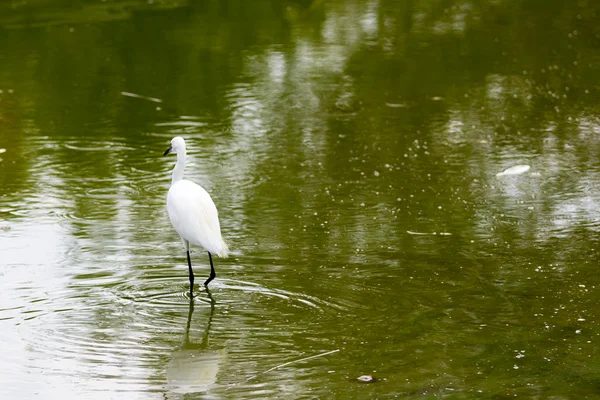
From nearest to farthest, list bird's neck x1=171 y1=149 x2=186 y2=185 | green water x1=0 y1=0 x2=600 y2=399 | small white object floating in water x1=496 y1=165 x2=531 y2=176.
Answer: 1. green water x1=0 y1=0 x2=600 y2=399
2. bird's neck x1=171 y1=149 x2=186 y2=185
3. small white object floating in water x1=496 y1=165 x2=531 y2=176

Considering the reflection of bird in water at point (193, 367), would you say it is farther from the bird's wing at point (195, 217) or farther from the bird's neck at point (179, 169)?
the bird's neck at point (179, 169)

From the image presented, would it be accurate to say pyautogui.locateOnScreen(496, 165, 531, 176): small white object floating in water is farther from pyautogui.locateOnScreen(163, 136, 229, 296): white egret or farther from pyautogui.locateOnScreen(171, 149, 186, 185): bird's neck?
pyautogui.locateOnScreen(163, 136, 229, 296): white egret

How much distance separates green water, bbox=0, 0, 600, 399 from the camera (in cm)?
575

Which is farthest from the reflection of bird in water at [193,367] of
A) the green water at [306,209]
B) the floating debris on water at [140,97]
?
the floating debris on water at [140,97]

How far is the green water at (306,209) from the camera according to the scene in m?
5.75

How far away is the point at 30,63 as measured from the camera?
550 inches

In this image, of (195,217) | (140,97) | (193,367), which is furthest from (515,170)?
(140,97)

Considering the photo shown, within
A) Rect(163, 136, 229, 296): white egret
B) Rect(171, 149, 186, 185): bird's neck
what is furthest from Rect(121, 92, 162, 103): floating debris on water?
Rect(163, 136, 229, 296): white egret

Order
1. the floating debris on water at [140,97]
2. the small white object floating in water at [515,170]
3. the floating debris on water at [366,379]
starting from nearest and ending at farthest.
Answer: the floating debris on water at [366,379], the small white object floating in water at [515,170], the floating debris on water at [140,97]

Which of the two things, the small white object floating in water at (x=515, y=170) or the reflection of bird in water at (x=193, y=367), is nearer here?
the reflection of bird in water at (x=193, y=367)

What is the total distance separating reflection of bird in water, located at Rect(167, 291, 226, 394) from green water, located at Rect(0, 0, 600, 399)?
28 mm

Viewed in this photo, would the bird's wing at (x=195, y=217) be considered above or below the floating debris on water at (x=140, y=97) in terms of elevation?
above

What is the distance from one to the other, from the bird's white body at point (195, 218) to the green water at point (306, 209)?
330mm

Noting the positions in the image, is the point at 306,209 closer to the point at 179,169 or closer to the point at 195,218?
the point at 179,169
